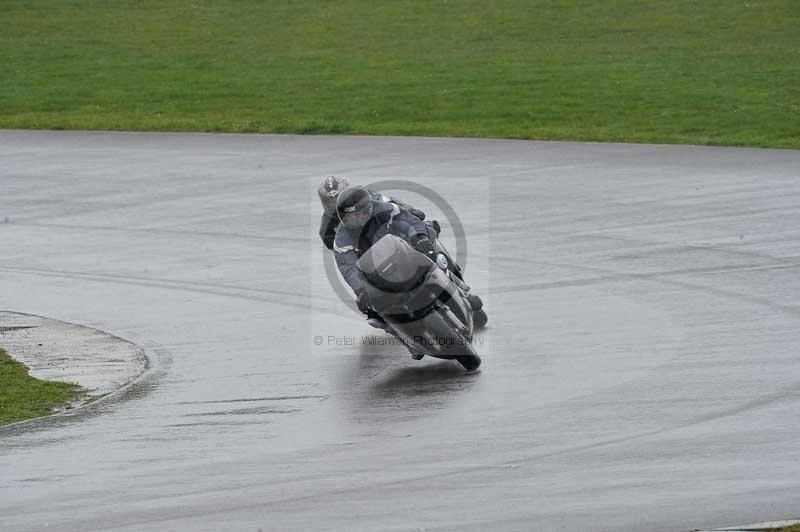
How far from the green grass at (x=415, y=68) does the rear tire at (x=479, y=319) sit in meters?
12.1

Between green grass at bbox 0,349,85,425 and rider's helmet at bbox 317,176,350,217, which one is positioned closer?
green grass at bbox 0,349,85,425

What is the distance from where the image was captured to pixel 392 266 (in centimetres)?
1216

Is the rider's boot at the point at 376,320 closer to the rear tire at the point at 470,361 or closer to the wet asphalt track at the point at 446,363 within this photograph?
the wet asphalt track at the point at 446,363

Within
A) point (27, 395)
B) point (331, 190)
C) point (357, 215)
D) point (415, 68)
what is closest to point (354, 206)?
point (357, 215)

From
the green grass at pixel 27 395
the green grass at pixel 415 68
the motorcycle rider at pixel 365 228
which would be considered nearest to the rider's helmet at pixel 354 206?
the motorcycle rider at pixel 365 228

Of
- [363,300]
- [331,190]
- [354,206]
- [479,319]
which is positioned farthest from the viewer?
[479,319]

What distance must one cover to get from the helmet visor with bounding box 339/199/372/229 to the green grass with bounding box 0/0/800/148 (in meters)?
13.2

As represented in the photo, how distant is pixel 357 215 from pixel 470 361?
5.77 ft

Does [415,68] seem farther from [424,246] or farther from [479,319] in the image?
[424,246]

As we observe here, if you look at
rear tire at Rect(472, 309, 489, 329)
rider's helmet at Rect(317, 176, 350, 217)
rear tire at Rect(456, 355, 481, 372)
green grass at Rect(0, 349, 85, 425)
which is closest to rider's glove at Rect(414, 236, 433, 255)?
rider's helmet at Rect(317, 176, 350, 217)

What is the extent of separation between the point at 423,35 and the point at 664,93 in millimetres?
14369

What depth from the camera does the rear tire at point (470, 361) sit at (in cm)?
1246

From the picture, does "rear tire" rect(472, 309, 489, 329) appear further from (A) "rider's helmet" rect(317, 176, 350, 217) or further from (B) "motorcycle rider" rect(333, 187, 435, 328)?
(A) "rider's helmet" rect(317, 176, 350, 217)

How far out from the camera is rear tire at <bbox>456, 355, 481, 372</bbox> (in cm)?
1246
